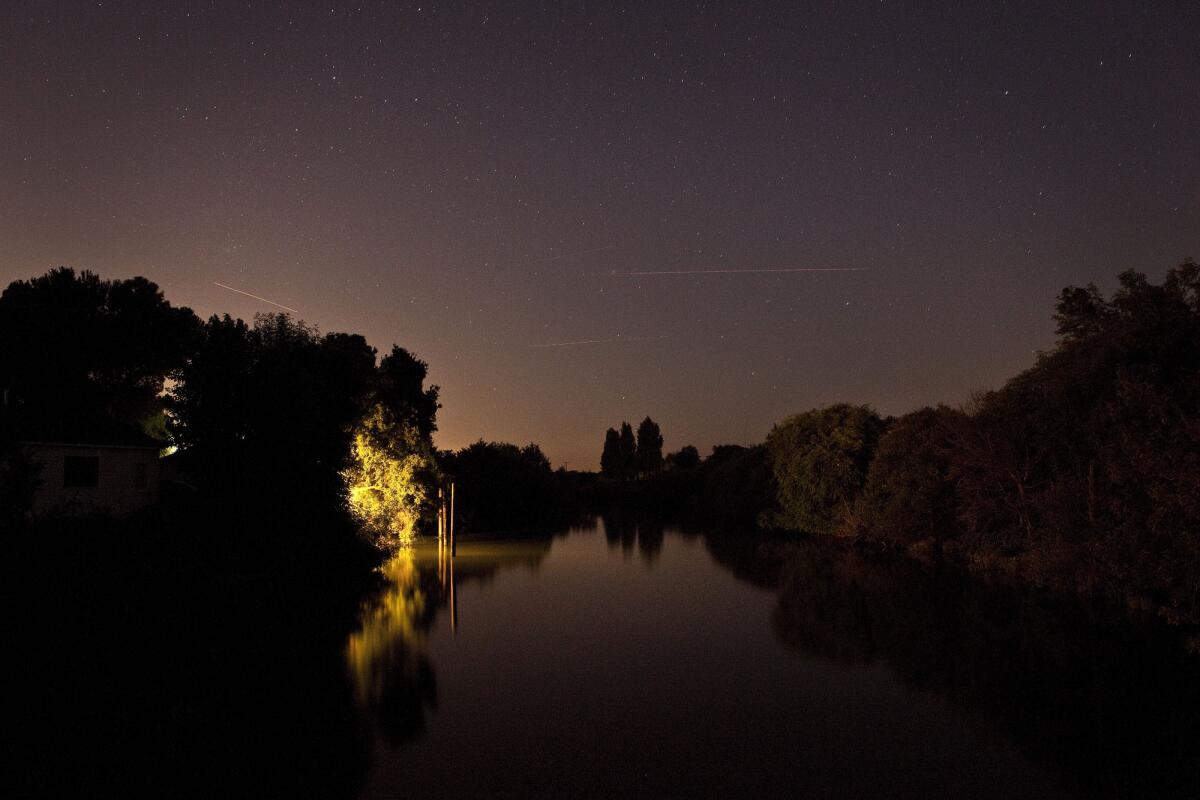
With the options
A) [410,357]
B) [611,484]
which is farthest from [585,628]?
[611,484]

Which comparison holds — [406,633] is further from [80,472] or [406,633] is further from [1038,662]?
[80,472]

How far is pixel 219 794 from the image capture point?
301 inches

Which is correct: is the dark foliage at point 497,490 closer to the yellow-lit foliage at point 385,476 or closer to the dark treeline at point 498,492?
the dark treeline at point 498,492

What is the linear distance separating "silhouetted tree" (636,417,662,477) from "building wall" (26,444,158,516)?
8401 cm

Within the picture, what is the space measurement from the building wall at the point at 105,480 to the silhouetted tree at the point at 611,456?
8502cm

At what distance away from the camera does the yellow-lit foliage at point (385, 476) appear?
31172 mm

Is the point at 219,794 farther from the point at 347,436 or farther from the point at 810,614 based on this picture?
the point at 347,436

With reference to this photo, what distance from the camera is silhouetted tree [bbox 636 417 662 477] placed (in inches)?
4274

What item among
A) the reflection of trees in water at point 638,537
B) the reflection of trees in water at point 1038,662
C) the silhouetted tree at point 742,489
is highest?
the silhouetted tree at point 742,489

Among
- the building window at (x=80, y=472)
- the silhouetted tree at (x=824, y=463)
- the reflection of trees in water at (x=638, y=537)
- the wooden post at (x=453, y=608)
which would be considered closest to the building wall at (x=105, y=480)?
the building window at (x=80, y=472)

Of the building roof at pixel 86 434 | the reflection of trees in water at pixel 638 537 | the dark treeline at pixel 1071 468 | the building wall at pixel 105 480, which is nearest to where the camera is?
the dark treeline at pixel 1071 468

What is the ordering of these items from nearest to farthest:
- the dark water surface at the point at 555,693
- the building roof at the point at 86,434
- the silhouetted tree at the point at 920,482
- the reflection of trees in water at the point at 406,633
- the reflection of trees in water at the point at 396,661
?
the dark water surface at the point at 555,693, the reflection of trees in water at the point at 396,661, the reflection of trees in water at the point at 406,633, the building roof at the point at 86,434, the silhouetted tree at the point at 920,482

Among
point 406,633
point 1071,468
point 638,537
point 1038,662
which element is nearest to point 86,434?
point 406,633

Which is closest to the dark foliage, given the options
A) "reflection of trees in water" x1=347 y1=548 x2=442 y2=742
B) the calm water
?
"reflection of trees in water" x1=347 y1=548 x2=442 y2=742
